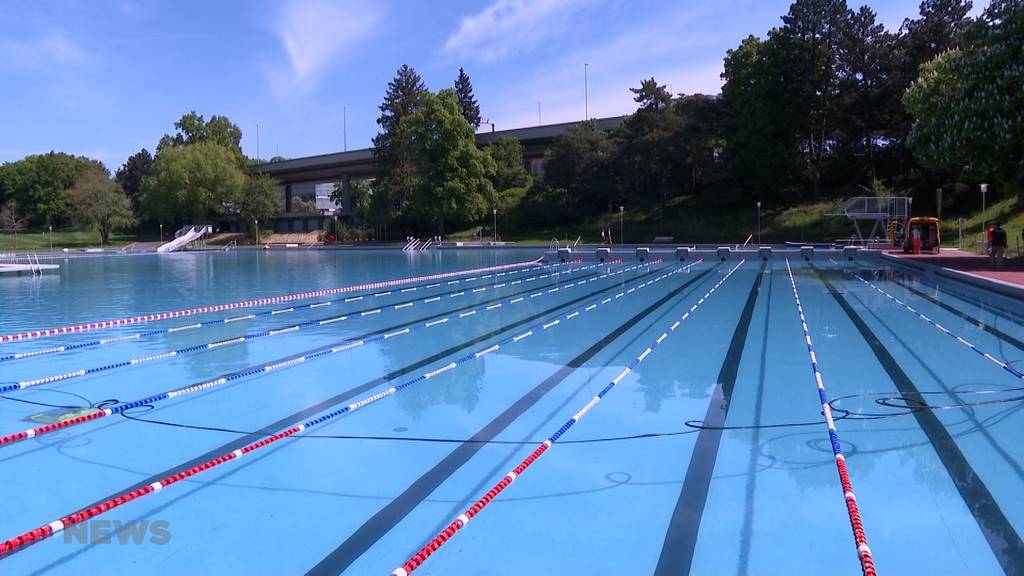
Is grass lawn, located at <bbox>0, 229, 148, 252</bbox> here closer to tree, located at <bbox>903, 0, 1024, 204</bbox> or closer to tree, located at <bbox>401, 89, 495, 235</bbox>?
tree, located at <bbox>401, 89, 495, 235</bbox>

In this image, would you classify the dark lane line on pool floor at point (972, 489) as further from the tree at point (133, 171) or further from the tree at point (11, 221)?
the tree at point (133, 171)

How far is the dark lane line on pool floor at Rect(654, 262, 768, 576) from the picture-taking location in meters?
3.18

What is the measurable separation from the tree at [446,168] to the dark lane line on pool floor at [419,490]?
36.5 metres

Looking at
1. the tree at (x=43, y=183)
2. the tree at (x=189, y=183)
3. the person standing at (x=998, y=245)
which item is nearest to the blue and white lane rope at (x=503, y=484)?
the person standing at (x=998, y=245)

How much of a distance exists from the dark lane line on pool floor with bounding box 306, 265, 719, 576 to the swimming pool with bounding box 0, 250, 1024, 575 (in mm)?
20

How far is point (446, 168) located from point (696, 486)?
4044 cm

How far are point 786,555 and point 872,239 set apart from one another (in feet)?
90.4

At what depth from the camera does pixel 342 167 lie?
5831 centimetres

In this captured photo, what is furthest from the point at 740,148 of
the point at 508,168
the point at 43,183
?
the point at 43,183

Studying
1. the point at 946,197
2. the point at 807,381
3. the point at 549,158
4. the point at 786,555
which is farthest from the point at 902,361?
the point at 549,158

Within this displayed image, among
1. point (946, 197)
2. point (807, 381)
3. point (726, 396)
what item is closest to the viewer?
point (726, 396)

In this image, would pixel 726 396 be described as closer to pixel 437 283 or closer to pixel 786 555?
pixel 786 555

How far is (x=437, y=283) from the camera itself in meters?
17.3

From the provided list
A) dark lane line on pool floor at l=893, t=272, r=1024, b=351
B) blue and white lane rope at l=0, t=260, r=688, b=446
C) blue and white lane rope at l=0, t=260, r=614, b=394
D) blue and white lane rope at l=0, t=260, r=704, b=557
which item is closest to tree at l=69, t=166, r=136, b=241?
blue and white lane rope at l=0, t=260, r=614, b=394
